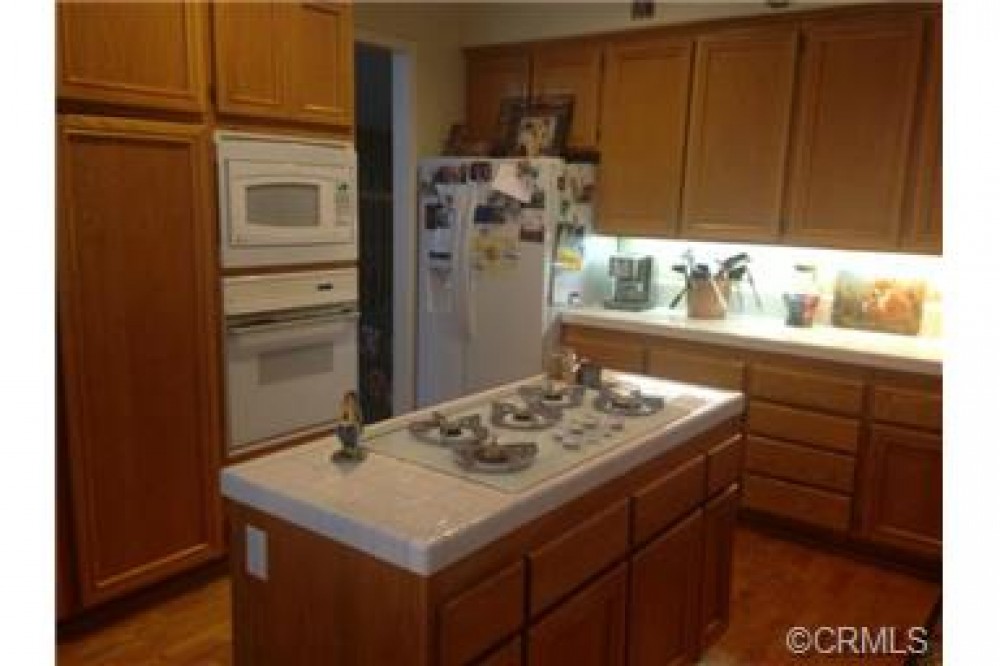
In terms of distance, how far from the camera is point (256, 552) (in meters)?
1.58

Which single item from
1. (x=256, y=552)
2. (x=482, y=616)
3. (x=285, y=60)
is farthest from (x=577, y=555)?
(x=285, y=60)

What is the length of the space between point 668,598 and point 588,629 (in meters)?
0.43

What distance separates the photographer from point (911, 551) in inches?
121

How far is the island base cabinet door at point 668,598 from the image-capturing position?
6.36 ft

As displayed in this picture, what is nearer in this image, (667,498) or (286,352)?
(667,498)

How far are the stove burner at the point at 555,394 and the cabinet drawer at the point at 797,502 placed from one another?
4.97 ft

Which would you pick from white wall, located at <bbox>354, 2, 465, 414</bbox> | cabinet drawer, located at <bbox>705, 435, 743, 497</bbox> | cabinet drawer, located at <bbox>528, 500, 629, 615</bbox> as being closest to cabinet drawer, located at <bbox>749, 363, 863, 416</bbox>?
cabinet drawer, located at <bbox>705, 435, 743, 497</bbox>

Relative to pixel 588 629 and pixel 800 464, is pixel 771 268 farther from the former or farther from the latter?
pixel 588 629

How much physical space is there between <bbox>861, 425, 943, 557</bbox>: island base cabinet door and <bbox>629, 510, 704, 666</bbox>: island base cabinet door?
1295 mm

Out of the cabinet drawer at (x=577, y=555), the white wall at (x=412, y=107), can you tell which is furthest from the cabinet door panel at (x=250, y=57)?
the cabinet drawer at (x=577, y=555)

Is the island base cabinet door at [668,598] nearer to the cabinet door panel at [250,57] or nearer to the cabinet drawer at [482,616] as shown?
the cabinet drawer at [482,616]
